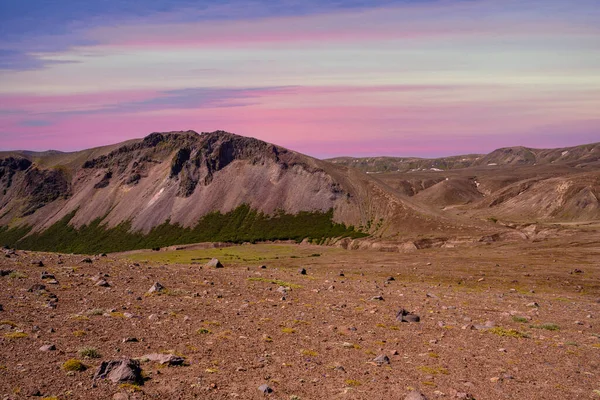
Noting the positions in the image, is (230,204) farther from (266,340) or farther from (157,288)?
(266,340)

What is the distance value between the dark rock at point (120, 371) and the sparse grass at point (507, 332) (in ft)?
58.0

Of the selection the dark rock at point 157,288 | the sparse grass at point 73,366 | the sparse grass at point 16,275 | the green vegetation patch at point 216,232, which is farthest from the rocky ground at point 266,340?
the green vegetation patch at point 216,232

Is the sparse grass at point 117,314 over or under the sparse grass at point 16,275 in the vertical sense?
under

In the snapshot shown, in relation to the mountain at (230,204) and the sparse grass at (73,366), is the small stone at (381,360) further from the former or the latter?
the mountain at (230,204)

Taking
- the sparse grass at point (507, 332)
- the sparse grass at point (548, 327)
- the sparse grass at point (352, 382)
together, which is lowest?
the sparse grass at point (548, 327)

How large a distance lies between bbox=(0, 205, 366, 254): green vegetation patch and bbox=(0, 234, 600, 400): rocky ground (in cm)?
10283

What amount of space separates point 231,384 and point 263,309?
34.6ft

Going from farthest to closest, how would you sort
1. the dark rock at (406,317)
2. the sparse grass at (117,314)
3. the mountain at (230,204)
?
the mountain at (230,204), the dark rock at (406,317), the sparse grass at (117,314)

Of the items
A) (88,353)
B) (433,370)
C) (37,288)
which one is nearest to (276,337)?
(433,370)

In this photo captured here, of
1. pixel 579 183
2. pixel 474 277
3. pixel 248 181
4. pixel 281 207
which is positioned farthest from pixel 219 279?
pixel 579 183

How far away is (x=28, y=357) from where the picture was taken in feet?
51.4

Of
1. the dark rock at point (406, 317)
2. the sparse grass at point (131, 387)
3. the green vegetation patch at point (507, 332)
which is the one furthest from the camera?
the dark rock at point (406, 317)

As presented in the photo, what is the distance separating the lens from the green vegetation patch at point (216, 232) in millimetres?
144500

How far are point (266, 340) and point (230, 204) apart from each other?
149 metres
